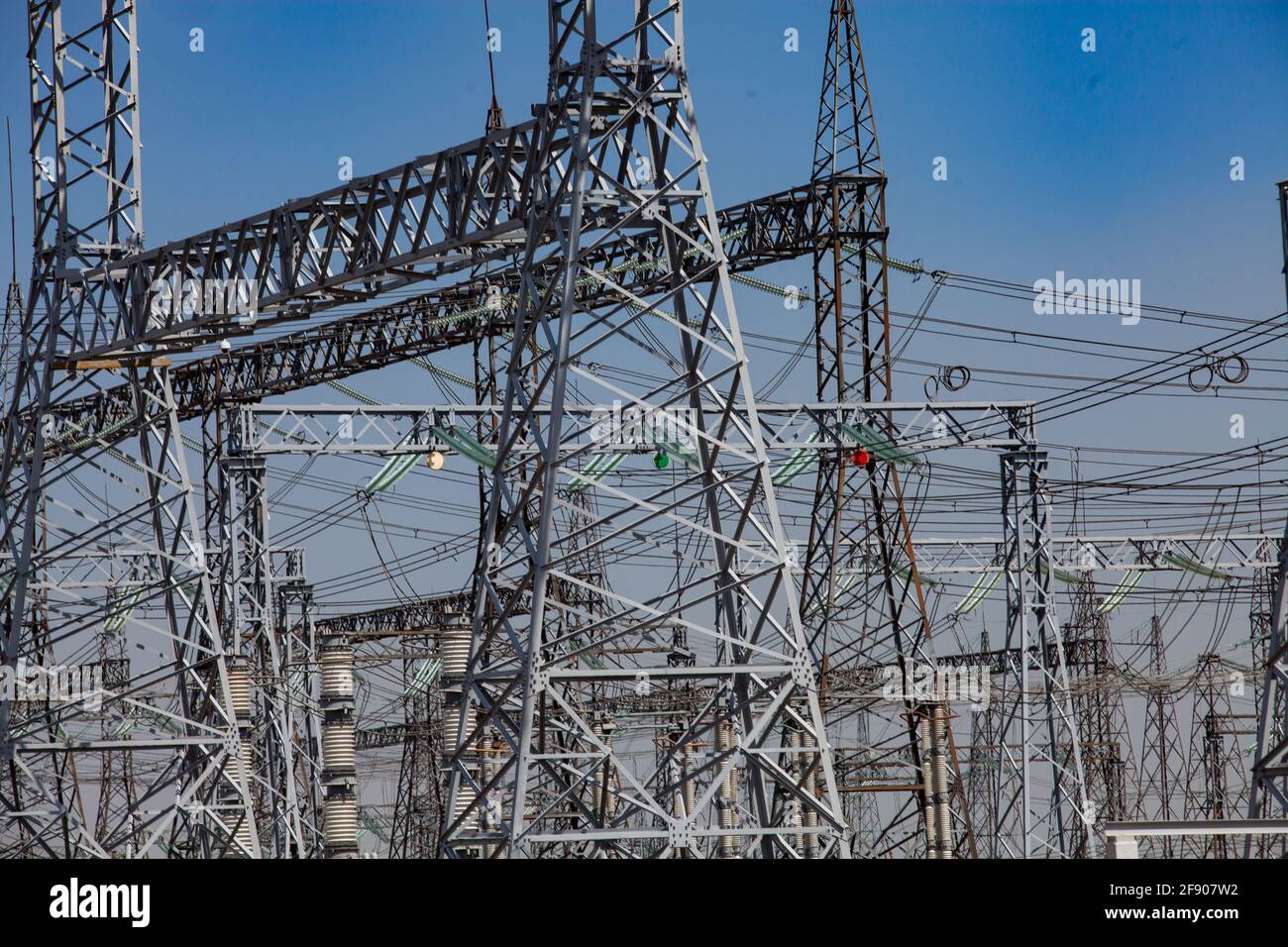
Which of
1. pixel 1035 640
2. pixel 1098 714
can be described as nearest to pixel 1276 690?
pixel 1035 640

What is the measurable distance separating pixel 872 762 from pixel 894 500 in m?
3.58

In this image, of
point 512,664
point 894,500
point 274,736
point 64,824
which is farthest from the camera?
point 274,736

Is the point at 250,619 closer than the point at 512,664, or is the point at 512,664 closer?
the point at 512,664

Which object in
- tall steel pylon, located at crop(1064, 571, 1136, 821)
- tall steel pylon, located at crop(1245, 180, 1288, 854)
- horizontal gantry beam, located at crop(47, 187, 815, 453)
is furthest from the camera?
tall steel pylon, located at crop(1064, 571, 1136, 821)

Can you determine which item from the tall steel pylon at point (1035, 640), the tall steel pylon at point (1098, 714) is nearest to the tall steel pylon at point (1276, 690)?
the tall steel pylon at point (1035, 640)

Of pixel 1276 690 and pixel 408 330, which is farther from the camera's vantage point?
pixel 408 330

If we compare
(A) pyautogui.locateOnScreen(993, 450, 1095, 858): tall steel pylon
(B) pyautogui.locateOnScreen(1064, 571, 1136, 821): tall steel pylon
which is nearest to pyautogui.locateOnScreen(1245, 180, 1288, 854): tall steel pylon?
(A) pyautogui.locateOnScreen(993, 450, 1095, 858): tall steel pylon

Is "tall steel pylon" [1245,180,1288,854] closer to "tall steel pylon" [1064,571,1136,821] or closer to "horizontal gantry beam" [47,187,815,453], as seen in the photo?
"horizontal gantry beam" [47,187,815,453]

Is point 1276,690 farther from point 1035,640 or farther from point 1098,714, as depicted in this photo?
point 1098,714

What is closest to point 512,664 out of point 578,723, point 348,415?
point 578,723

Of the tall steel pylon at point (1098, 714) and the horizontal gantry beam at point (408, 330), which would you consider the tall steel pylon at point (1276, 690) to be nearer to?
the horizontal gantry beam at point (408, 330)

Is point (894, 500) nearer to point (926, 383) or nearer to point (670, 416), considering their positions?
point (926, 383)

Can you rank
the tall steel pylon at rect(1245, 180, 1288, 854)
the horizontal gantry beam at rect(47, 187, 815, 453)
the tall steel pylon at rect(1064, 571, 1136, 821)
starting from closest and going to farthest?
1. the tall steel pylon at rect(1245, 180, 1288, 854)
2. the horizontal gantry beam at rect(47, 187, 815, 453)
3. the tall steel pylon at rect(1064, 571, 1136, 821)
